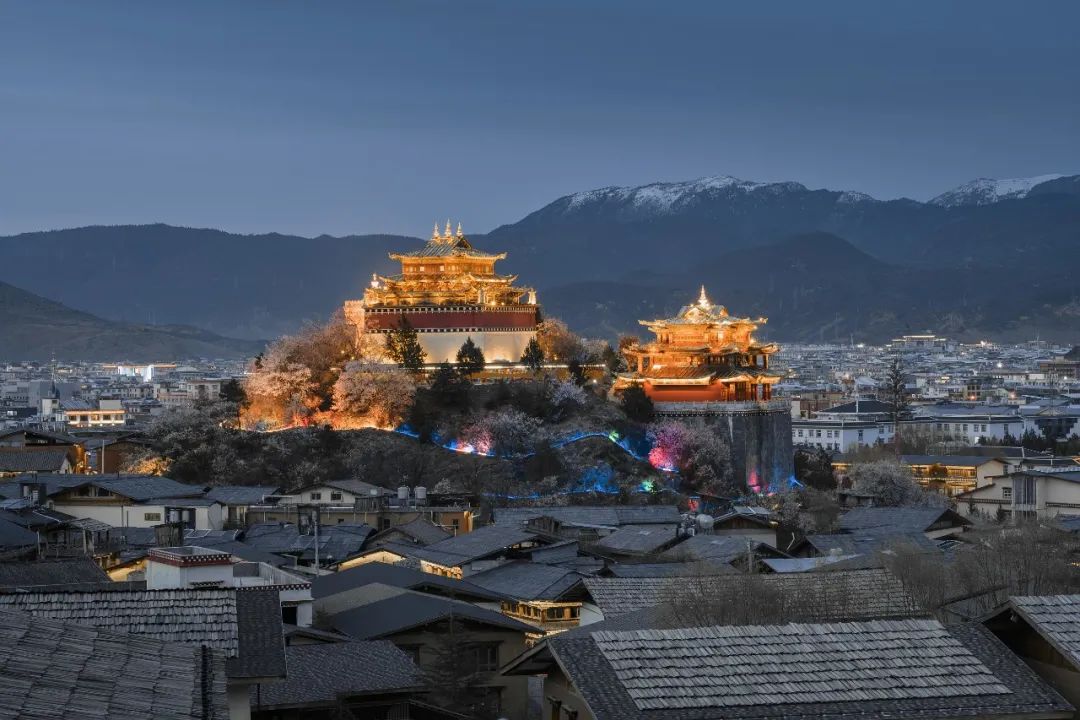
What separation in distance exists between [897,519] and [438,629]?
2864 cm

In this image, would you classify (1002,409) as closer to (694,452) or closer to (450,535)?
(694,452)

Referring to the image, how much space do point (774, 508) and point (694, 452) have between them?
13.6m

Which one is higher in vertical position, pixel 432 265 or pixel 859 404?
pixel 432 265

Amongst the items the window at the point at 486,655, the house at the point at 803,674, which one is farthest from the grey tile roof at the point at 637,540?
the house at the point at 803,674

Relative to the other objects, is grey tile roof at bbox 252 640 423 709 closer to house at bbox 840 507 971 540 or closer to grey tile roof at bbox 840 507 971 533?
house at bbox 840 507 971 540

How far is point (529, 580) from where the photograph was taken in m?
41.9

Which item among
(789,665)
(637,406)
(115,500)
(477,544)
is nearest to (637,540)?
(477,544)

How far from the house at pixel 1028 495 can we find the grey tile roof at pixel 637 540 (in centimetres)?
2507

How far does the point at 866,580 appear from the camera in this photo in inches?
1235

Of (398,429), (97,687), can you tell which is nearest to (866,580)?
(97,687)

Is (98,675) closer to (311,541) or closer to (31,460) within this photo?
(311,541)

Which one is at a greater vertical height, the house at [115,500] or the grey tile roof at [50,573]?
the grey tile roof at [50,573]

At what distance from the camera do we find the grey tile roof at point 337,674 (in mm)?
A: 24547

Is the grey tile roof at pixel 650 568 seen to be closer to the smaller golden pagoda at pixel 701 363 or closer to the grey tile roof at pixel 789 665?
the grey tile roof at pixel 789 665
